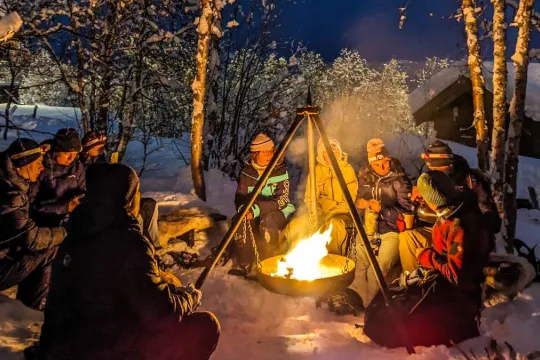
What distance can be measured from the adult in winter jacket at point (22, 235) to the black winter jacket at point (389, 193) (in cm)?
345

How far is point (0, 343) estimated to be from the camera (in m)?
3.54

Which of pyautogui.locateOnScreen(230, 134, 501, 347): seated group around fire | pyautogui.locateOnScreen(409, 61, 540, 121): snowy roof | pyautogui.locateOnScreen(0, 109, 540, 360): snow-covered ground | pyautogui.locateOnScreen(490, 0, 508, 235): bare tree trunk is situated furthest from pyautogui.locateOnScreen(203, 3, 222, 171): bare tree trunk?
pyautogui.locateOnScreen(409, 61, 540, 121): snowy roof

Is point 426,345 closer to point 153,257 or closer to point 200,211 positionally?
point 153,257

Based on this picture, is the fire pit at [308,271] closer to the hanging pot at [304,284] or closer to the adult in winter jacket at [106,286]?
the hanging pot at [304,284]

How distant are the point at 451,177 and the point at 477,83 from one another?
3.18 m

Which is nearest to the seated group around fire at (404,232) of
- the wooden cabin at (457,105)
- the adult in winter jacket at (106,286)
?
the adult in winter jacket at (106,286)

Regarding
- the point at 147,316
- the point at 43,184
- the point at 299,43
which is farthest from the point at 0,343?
the point at 299,43

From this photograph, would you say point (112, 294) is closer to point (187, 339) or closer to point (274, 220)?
point (187, 339)

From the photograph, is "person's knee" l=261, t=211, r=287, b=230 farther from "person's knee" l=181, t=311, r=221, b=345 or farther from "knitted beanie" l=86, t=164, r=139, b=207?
"knitted beanie" l=86, t=164, r=139, b=207

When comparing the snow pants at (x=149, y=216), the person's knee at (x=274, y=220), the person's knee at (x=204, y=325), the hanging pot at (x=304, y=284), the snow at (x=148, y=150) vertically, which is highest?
the person's knee at (x=204, y=325)

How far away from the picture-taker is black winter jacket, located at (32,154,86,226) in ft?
16.4

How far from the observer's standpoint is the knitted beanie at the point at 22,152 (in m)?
4.34

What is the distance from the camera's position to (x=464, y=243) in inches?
132

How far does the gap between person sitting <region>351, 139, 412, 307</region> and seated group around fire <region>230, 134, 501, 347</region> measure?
1 cm
